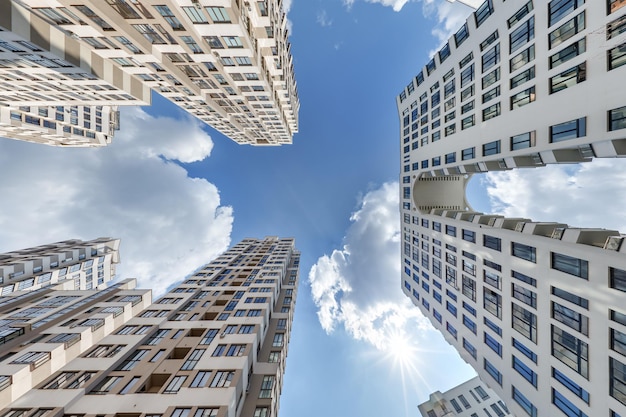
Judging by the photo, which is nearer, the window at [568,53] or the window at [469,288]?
the window at [568,53]

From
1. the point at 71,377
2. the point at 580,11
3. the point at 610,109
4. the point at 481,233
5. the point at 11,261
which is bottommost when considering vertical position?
the point at 71,377

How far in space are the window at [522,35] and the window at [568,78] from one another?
6431mm

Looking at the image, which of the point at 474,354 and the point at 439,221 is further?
the point at 439,221

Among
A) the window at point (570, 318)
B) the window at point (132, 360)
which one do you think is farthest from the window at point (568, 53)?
the window at point (132, 360)

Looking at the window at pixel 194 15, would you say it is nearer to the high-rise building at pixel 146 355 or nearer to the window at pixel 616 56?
the window at pixel 616 56

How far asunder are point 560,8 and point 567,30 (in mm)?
2541

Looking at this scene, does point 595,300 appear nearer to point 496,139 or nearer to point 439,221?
point 496,139

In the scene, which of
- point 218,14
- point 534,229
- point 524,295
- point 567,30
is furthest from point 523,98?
point 218,14

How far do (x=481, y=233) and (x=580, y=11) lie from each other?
940 inches

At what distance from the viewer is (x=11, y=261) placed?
4978cm

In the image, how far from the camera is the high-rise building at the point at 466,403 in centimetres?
5512

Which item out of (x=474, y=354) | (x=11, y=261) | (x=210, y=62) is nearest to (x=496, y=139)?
(x=474, y=354)

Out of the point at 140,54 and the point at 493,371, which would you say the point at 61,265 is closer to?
the point at 140,54

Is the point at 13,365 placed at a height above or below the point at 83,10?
below
